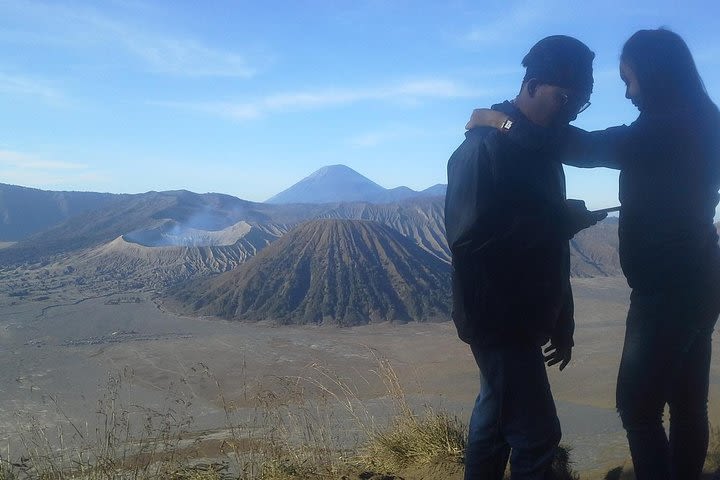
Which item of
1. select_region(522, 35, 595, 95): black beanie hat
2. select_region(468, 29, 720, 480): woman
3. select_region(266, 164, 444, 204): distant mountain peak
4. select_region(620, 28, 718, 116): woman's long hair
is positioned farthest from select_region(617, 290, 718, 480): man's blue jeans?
select_region(266, 164, 444, 204): distant mountain peak

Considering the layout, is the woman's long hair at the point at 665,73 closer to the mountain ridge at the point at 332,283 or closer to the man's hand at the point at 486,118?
the man's hand at the point at 486,118

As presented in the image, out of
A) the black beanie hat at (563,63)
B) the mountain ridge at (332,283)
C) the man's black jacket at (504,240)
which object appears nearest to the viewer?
the man's black jacket at (504,240)

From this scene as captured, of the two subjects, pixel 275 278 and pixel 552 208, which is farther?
pixel 275 278

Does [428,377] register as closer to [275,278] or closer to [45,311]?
[275,278]

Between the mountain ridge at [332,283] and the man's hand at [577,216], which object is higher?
the man's hand at [577,216]

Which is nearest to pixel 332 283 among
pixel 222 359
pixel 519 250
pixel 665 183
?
A: pixel 222 359

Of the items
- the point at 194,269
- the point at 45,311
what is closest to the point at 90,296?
the point at 45,311

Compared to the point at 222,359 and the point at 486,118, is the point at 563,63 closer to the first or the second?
the point at 486,118

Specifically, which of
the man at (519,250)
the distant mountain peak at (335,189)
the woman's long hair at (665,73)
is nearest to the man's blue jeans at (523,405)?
the man at (519,250)
